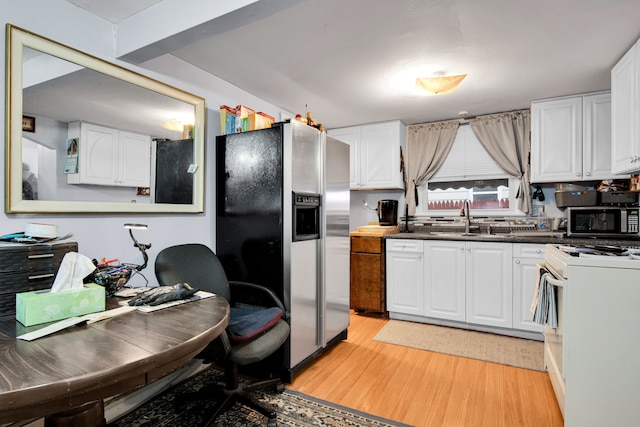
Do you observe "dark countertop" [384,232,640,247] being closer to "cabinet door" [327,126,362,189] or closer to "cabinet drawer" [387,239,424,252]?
"cabinet drawer" [387,239,424,252]

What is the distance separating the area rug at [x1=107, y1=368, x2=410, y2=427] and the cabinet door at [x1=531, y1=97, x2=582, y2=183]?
9.17 ft

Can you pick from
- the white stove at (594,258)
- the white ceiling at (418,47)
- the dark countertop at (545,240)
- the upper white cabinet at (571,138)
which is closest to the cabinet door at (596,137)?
the upper white cabinet at (571,138)

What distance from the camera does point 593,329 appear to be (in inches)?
67.3

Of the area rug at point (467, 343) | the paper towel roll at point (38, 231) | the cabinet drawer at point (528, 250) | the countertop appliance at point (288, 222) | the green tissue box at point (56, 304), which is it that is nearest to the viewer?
the green tissue box at point (56, 304)

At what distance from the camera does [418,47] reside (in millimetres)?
2256

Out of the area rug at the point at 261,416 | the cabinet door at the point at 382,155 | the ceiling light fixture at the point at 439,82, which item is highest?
the ceiling light fixture at the point at 439,82

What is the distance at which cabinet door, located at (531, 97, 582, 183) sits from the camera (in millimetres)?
3131

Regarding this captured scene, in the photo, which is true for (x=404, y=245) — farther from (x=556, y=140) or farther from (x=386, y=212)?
(x=556, y=140)

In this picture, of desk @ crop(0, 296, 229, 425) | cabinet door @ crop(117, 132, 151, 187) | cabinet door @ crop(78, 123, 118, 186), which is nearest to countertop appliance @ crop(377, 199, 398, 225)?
cabinet door @ crop(117, 132, 151, 187)

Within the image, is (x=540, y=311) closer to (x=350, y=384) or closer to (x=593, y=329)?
(x=593, y=329)

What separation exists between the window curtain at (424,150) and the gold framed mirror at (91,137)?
2.62m

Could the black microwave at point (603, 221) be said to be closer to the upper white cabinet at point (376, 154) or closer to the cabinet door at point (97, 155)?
the upper white cabinet at point (376, 154)

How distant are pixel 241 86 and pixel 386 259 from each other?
90.4 inches

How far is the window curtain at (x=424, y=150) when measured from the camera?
3975 millimetres
